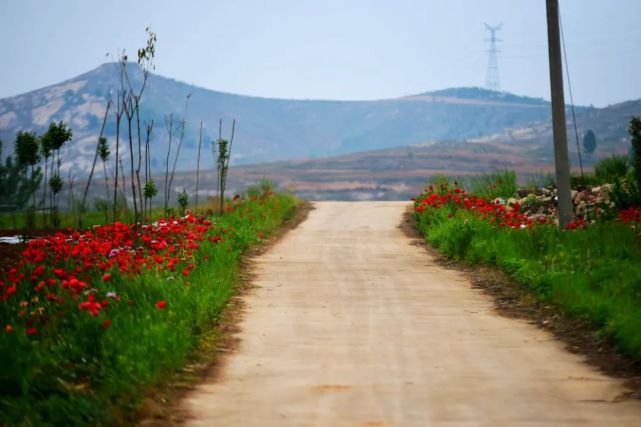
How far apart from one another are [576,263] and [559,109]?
394 centimetres

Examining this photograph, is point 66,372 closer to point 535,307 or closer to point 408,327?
point 408,327

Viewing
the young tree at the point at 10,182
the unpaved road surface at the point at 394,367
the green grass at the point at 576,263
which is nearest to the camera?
the unpaved road surface at the point at 394,367

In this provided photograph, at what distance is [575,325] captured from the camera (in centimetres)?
1011

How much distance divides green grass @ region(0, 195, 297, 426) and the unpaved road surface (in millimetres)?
450

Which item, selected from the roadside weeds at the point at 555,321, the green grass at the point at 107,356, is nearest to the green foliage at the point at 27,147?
the roadside weeds at the point at 555,321

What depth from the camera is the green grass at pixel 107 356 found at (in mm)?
6547

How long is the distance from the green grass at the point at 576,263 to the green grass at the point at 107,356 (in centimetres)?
404

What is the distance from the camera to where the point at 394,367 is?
26.8 ft

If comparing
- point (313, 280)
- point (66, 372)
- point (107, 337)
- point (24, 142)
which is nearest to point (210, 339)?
point (107, 337)

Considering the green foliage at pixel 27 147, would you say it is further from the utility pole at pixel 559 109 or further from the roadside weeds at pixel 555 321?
the utility pole at pixel 559 109

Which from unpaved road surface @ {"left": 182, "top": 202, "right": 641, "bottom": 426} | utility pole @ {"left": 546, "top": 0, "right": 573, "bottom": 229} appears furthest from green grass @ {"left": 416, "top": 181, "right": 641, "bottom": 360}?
unpaved road surface @ {"left": 182, "top": 202, "right": 641, "bottom": 426}

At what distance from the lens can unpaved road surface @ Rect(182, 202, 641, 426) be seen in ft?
22.1

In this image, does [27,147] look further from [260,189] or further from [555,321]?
[555,321]

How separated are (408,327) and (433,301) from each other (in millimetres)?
1887
